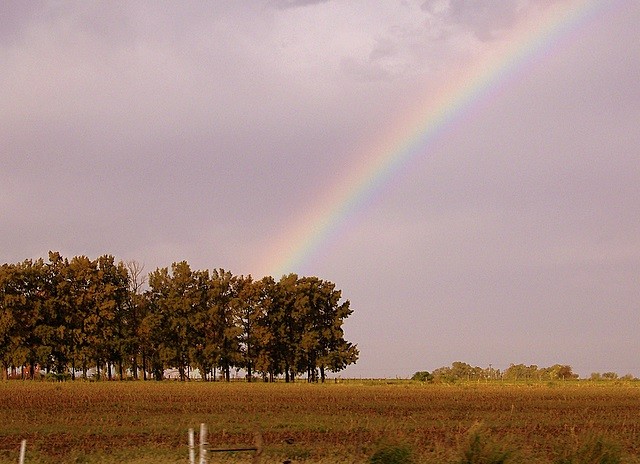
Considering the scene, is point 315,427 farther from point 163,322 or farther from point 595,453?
point 163,322

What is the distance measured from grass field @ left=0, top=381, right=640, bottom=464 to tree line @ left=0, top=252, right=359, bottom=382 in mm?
41572

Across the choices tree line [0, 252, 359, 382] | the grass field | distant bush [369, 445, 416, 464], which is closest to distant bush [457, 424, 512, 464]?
the grass field

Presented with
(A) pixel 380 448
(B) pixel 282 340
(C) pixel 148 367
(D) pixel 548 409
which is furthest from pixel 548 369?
(A) pixel 380 448

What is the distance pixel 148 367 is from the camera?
109 m

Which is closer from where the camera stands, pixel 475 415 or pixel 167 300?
pixel 475 415

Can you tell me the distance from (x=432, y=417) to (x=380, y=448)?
84.2 ft

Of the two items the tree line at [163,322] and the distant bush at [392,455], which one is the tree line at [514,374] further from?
the distant bush at [392,455]

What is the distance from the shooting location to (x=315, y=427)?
34.7 meters

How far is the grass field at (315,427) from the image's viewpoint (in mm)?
23016

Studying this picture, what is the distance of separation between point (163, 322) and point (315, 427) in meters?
72.0

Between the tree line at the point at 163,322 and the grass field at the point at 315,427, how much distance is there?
136 feet

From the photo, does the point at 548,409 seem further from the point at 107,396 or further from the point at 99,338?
the point at 99,338

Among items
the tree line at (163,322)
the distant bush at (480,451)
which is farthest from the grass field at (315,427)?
the tree line at (163,322)

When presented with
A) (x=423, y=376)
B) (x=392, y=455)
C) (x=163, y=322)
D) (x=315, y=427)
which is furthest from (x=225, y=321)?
(x=392, y=455)
